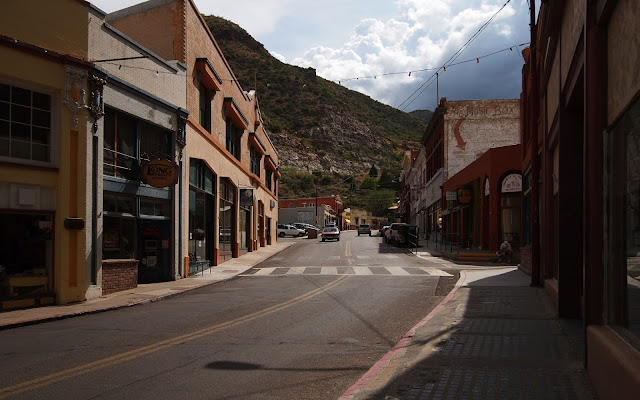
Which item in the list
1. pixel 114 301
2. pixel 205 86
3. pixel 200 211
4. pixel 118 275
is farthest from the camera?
pixel 205 86

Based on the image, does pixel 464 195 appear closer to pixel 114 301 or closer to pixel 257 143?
pixel 257 143

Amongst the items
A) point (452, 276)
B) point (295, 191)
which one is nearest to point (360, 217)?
point (295, 191)

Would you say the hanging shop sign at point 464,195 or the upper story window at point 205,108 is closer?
the upper story window at point 205,108

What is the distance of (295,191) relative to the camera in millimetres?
109688

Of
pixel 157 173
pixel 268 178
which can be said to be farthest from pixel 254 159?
pixel 157 173

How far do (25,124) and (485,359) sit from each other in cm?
1194

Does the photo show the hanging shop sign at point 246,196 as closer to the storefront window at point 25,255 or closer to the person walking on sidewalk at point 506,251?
the person walking on sidewalk at point 506,251

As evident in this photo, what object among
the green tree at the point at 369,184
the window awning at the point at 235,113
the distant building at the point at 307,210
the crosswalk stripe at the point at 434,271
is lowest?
the crosswalk stripe at the point at 434,271

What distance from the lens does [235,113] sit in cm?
2931

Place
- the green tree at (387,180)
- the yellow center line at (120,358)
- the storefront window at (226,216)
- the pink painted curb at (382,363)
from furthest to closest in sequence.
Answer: the green tree at (387,180) < the storefront window at (226,216) < the yellow center line at (120,358) < the pink painted curb at (382,363)

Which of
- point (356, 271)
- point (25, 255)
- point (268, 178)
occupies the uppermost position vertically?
point (268, 178)

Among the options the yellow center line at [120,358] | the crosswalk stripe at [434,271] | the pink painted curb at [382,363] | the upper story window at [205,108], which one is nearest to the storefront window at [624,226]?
the pink painted curb at [382,363]

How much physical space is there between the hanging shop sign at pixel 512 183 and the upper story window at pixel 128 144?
17794mm

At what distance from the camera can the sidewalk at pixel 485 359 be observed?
5.79 m
